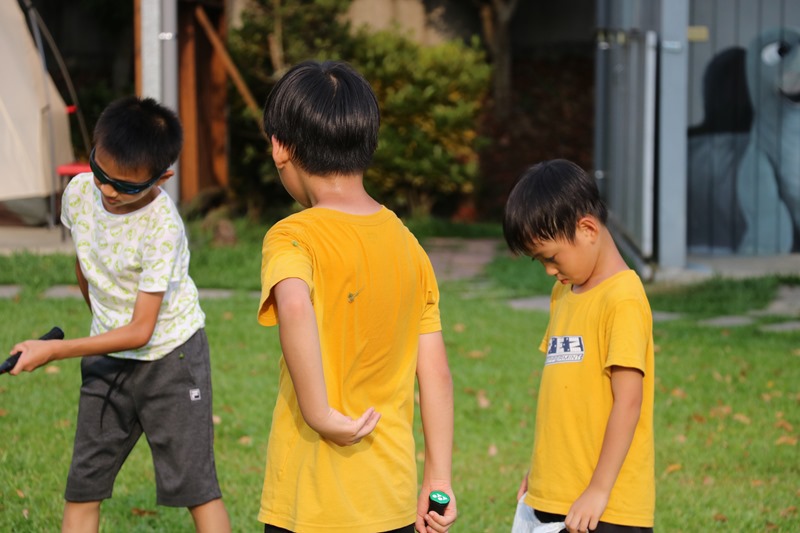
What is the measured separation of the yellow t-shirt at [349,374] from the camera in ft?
7.25

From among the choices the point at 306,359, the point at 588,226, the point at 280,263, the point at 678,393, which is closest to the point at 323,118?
the point at 280,263

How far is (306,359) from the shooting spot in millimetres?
2131

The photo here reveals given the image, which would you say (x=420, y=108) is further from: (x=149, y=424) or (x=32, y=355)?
(x=32, y=355)

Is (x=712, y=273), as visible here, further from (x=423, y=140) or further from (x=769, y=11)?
(x=423, y=140)

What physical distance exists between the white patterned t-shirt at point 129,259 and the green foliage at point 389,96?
11.3 metres

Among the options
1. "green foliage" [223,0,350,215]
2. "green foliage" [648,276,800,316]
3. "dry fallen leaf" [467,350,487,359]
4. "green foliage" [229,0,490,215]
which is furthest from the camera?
"green foliage" [229,0,490,215]

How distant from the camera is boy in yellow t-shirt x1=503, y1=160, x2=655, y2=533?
2508 millimetres

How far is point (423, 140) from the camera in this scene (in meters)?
15.8

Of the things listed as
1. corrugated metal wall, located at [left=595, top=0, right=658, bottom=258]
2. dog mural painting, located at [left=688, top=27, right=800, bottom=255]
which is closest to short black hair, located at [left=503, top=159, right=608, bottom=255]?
corrugated metal wall, located at [left=595, top=0, right=658, bottom=258]

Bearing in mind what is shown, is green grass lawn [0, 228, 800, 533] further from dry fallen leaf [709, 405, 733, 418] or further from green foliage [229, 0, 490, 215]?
green foliage [229, 0, 490, 215]

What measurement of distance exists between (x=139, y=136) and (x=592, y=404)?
144 cm

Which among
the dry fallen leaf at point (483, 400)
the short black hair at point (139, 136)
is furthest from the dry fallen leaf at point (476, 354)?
the short black hair at point (139, 136)

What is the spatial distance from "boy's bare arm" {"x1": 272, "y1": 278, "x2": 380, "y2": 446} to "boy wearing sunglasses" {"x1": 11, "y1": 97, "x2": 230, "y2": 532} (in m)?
1.08

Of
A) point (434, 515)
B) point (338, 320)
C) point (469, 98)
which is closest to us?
point (338, 320)
